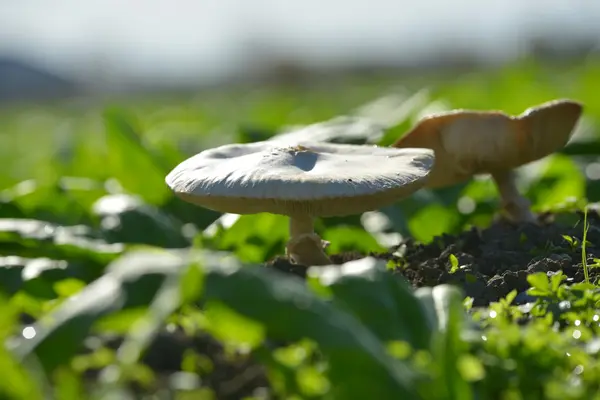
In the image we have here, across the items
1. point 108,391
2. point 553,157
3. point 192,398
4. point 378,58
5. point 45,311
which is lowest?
point 378,58

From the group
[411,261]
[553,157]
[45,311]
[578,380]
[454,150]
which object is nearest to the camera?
[578,380]

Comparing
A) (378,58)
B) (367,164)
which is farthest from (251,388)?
(378,58)

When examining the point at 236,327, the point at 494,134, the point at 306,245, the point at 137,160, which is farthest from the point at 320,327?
the point at 137,160

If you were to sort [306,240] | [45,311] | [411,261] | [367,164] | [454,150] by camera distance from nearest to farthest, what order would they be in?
1. [45,311]
2. [367,164]
3. [306,240]
4. [411,261]
5. [454,150]

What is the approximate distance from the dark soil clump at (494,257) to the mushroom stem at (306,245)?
6 centimetres

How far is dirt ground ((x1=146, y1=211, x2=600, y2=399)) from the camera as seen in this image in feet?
6.26

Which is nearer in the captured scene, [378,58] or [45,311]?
[45,311]

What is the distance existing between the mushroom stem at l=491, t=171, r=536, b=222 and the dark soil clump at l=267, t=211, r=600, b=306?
0.06 metres

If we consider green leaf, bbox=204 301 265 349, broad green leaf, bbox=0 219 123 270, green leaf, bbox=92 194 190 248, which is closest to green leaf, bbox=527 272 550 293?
green leaf, bbox=204 301 265 349

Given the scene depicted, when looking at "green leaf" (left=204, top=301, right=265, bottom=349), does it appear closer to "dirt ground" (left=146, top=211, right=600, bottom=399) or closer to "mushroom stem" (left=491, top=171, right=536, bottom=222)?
"dirt ground" (left=146, top=211, right=600, bottom=399)

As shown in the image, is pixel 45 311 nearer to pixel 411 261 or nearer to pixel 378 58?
pixel 411 261

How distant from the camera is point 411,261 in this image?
304cm

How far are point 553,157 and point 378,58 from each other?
1904 inches

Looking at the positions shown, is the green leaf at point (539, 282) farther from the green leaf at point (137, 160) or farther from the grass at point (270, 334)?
the green leaf at point (137, 160)
